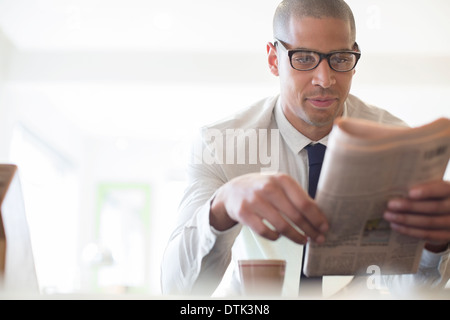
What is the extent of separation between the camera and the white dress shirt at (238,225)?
109 cm

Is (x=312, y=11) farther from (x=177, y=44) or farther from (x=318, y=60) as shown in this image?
(x=177, y=44)

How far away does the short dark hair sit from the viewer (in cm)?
141

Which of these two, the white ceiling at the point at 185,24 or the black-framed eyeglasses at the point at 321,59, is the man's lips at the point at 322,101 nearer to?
the black-framed eyeglasses at the point at 321,59

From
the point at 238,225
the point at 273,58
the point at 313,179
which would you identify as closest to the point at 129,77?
the point at 273,58

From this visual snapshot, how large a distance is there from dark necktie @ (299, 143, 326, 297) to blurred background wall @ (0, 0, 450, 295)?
7.39ft

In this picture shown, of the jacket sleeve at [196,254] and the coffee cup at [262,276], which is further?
the jacket sleeve at [196,254]

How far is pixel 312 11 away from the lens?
1.41 meters

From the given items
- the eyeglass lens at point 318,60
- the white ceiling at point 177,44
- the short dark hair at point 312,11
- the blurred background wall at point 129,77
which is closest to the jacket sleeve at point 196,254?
the eyeglass lens at point 318,60

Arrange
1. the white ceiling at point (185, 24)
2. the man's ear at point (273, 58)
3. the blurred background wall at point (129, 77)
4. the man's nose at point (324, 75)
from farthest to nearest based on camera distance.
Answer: the blurred background wall at point (129, 77) < the white ceiling at point (185, 24) < the man's ear at point (273, 58) < the man's nose at point (324, 75)

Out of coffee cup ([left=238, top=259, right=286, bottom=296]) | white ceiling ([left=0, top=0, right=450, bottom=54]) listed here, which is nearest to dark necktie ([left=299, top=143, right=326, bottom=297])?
coffee cup ([left=238, top=259, right=286, bottom=296])

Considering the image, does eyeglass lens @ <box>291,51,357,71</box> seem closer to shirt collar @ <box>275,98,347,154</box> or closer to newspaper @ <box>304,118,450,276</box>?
shirt collar @ <box>275,98,347,154</box>

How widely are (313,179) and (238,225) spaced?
32 cm

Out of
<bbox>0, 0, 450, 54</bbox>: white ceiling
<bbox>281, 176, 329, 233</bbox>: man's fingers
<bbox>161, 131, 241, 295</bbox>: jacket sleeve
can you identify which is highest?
<bbox>0, 0, 450, 54</bbox>: white ceiling

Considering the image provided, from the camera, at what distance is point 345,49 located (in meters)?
1.39
